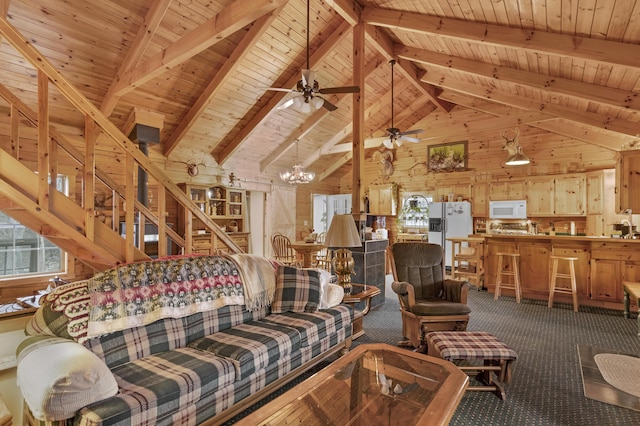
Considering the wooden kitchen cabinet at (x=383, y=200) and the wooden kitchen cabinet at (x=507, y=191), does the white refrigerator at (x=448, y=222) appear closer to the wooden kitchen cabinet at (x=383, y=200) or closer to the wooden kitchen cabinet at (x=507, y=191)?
the wooden kitchen cabinet at (x=507, y=191)

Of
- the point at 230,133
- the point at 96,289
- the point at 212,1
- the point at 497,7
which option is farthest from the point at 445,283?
the point at 230,133

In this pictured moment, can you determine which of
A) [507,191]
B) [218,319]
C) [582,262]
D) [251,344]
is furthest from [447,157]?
[251,344]

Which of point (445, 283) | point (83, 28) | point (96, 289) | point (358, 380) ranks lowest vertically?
point (358, 380)

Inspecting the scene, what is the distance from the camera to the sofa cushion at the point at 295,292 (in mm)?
2971

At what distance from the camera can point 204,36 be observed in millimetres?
3602

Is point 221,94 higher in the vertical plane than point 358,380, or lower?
higher

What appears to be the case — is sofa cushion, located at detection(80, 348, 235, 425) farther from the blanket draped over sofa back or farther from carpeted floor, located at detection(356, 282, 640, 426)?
carpeted floor, located at detection(356, 282, 640, 426)

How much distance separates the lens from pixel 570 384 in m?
2.62

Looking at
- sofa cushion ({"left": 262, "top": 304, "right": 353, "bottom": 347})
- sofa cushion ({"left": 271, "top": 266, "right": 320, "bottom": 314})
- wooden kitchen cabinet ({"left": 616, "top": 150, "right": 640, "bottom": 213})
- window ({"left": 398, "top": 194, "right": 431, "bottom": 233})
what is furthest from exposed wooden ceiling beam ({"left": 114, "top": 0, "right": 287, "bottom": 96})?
window ({"left": 398, "top": 194, "right": 431, "bottom": 233})

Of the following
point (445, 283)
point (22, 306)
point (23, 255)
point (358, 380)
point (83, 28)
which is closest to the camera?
point (358, 380)

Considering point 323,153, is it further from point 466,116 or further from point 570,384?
point 570,384

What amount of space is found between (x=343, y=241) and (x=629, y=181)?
4.18 metres

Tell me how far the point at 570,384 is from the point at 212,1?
5344mm

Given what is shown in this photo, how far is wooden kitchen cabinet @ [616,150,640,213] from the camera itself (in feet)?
14.6
